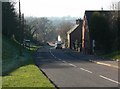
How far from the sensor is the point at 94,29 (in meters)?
63.7

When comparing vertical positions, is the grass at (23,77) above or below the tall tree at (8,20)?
below

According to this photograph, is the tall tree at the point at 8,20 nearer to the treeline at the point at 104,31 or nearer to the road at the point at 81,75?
the treeline at the point at 104,31

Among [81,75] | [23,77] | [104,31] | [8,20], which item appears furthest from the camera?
[8,20]

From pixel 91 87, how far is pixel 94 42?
47.4m

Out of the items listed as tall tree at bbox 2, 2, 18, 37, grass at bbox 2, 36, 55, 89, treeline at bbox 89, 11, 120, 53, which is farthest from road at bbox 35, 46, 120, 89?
treeline at bbox 89, 11, 120, 53

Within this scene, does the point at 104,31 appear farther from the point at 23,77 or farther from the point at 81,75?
the point at 23,77

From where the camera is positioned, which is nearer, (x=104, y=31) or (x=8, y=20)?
(x=104, y=31)

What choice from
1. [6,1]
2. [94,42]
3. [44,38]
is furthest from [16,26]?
[44,38]

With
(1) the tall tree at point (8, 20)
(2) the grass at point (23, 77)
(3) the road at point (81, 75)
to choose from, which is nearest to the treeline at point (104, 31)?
(1) the tall tree at point (8, 20)

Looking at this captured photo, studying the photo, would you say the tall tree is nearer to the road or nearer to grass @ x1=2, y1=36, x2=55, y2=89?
the road

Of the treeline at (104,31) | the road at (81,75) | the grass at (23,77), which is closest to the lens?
the grass at (23,77)

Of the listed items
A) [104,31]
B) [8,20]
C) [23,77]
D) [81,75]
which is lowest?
[81,75]

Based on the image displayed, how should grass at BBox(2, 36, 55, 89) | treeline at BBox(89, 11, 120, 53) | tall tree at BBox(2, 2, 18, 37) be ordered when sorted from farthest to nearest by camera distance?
1. treeline at BBox(89, 11, 120, 53)
2. tall tree at BBox(2, 2, 18, 37)
3. grass at BBox(2, 36, 55, 89)

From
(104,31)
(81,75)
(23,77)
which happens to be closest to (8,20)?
(104,31)
